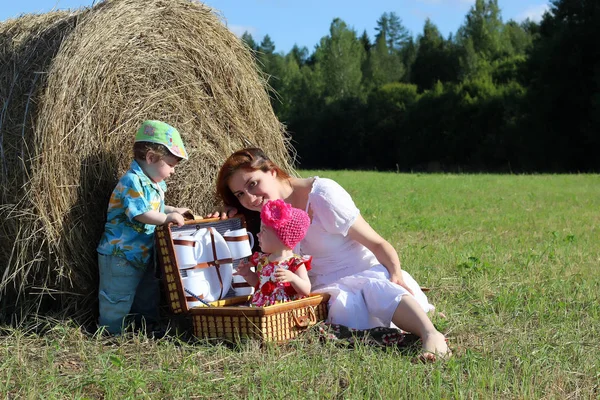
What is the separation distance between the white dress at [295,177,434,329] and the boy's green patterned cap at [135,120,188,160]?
867 mm

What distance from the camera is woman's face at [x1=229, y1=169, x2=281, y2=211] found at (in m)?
4.83

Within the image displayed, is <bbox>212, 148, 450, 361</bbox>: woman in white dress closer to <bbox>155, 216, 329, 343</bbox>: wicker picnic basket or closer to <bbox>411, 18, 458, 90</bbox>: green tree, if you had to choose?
<bbox>155, 216, 329, 343</bbox>: wicker picnic basket

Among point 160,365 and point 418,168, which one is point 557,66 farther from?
point 160,365

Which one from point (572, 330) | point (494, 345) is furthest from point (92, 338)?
point (572, 330)

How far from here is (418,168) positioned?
142 feet

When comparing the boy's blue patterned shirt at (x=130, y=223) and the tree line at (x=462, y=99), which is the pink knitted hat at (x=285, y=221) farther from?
the tree line at (x=462, y=99)

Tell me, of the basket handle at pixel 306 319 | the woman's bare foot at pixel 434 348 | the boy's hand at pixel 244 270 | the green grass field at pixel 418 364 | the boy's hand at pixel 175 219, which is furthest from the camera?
the boy's hand at pixel 244 270

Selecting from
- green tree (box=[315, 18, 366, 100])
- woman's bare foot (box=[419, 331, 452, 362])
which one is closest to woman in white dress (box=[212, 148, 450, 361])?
woman's bare foot (box=[419, 331, 452, 362])

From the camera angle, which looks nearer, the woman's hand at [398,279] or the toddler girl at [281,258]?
the toddler girl at [281,258]

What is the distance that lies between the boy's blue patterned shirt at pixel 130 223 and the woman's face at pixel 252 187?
50 centimetres

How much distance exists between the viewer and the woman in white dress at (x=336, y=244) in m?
4.52

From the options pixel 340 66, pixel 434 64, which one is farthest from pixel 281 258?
pixel 434 64

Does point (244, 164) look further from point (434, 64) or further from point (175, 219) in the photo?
point (434, 64)

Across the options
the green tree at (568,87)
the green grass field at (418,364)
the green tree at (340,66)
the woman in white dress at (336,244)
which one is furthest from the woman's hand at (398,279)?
the green tree at (340,66)
